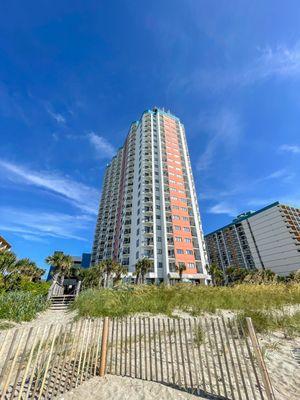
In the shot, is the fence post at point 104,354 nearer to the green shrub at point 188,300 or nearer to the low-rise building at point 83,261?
the green shrub at point 188,300

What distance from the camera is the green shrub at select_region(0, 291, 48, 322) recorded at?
40.5 feet

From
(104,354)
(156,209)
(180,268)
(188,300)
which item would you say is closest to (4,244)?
(156,209)

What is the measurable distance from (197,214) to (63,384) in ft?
198

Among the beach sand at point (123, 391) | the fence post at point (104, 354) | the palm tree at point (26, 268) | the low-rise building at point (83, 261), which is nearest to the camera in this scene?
the beach sand at point (123, 391)

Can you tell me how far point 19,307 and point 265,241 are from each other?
97.1 m

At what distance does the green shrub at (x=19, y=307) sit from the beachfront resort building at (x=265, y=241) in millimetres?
83188

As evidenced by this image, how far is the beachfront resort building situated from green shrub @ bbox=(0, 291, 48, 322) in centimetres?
8319

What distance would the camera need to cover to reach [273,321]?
347 inches

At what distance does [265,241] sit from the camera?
88312 mm

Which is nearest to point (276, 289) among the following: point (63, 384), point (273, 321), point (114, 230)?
point (273, 321)

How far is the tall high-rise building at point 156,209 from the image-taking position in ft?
172

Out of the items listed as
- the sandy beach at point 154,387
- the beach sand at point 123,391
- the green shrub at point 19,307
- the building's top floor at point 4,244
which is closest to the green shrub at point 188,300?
the green shrub at point 19,307

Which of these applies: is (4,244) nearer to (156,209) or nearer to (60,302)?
(156,209)

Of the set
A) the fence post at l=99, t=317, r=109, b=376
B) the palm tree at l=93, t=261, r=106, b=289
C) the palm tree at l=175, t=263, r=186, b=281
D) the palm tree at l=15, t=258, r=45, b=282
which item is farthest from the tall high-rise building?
the fence post at l=99, t=317, r=109, b=376
